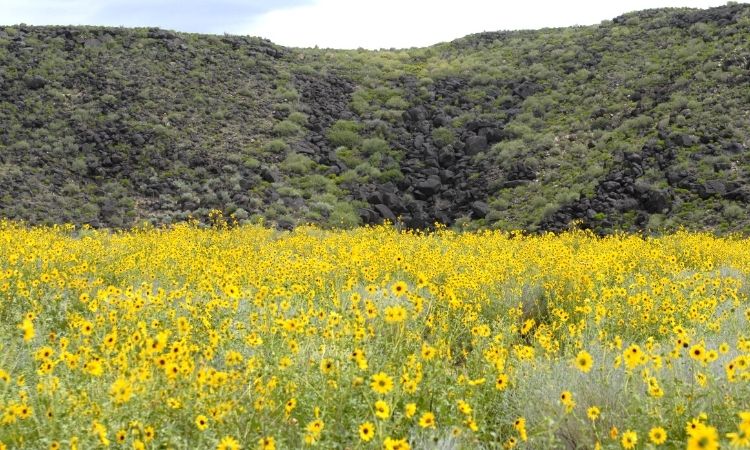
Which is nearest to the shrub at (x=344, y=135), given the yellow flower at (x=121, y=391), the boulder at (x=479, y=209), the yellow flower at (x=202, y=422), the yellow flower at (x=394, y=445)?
the boulder at (x=479, y=209)

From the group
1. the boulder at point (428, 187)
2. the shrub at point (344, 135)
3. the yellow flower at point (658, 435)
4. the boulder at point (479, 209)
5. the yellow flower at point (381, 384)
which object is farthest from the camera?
the shrub at point (344, 135)

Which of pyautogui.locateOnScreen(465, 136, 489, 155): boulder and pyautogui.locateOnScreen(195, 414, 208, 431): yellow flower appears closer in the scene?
pyautogui.locateOnScreen(195, 414, 208, 431): yellow flower

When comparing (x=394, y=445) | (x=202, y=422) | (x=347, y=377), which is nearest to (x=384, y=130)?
(x=347, y=377)

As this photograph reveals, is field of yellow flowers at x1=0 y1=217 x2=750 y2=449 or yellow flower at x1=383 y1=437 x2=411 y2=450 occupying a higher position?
yellow flower at x1=383 y1=437 x2=411 y2=450

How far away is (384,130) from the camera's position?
98.3 feet

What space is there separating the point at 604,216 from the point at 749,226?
3996 mm

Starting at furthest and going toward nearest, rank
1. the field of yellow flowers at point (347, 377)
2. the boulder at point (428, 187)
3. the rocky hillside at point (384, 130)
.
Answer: the boulder at point (428, 187) → the rocky hillside at point (384, 130) → the field of yellow flowers at point (347, 377)

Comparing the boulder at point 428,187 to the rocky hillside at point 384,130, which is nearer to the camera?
the rocky hillside at point 384,130

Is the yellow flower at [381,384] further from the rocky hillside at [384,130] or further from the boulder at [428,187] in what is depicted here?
the boulder at [428,187]

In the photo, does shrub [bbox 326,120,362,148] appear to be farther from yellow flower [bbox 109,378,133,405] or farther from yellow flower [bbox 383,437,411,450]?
yellow flower [bbox 383,437,411,450]

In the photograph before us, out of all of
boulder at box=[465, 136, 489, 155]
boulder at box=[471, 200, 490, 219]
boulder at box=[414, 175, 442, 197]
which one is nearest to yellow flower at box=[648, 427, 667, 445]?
boulder at box=[471, 200, 490, 219]

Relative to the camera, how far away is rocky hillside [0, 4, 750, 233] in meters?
21.4

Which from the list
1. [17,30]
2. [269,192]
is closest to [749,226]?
[269,192]

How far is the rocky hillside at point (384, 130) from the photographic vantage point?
2139 cm
